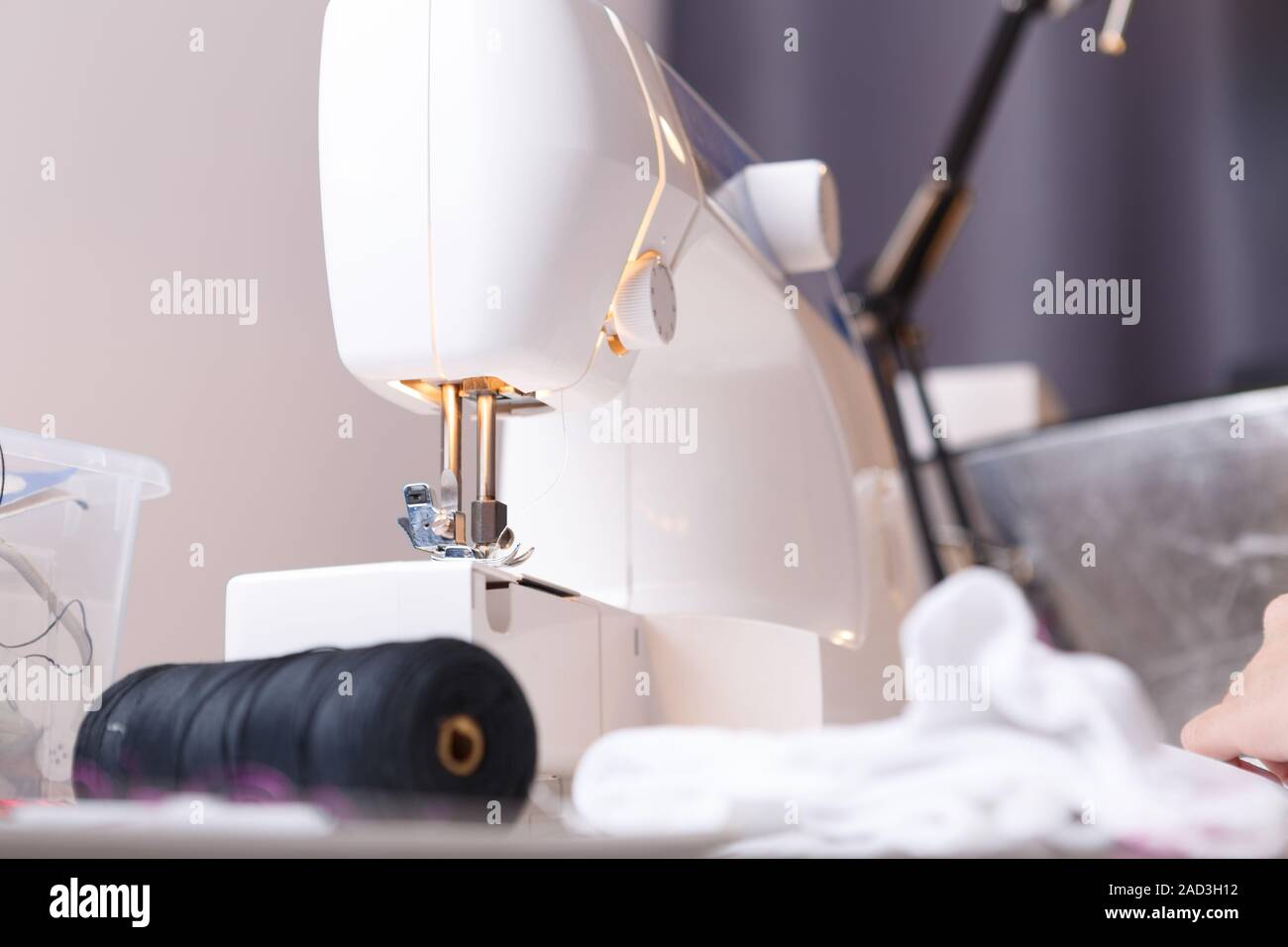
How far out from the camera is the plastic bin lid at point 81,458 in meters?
0.80

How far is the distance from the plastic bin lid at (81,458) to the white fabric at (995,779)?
59 centimetres

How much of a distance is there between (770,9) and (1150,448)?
58.1 inches

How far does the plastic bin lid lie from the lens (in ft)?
2.62

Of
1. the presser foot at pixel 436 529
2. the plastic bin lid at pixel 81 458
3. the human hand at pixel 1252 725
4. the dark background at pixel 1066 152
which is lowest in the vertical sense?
the human hand at pixel 1252 725

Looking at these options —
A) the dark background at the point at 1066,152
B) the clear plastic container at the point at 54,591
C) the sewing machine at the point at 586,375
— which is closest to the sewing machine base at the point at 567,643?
the sewing machine at the point at 586,375

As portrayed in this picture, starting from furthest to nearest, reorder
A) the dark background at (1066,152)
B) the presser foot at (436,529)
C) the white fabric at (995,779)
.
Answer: the dark background at (1066,152), the presser foot at (436,529), the white fabric at (995,779)

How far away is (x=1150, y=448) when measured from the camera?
1807mm

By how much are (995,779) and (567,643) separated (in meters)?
0.42

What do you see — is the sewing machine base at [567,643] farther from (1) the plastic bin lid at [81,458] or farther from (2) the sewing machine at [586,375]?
(1) the plastic bin lid at [81,458]

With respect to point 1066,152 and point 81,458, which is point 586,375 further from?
point 1066,152

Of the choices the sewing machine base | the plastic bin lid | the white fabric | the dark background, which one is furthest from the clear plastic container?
the dark background

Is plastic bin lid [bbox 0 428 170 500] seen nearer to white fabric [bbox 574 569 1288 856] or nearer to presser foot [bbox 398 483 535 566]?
presser foot [bbox 398 483 535 566]
